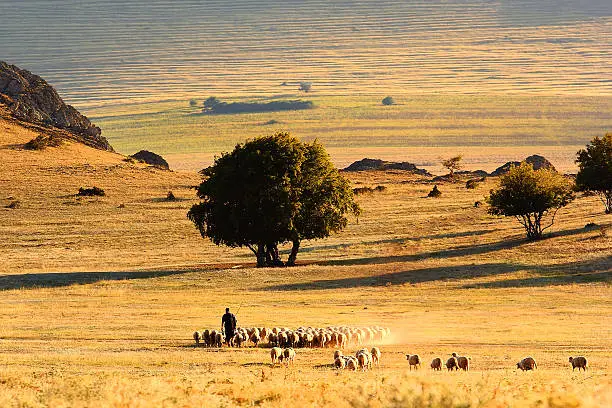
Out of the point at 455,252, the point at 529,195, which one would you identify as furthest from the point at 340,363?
the point at 529,195

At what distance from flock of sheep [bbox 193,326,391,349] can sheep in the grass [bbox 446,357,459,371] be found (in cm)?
784

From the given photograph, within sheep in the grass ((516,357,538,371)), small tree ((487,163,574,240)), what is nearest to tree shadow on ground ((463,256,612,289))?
small tree ((487,163,574,240))

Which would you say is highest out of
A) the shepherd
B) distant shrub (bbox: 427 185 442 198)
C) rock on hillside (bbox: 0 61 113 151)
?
rock on hillside (bbox: 0 61 113 151)

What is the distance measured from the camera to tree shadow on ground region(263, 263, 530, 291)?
2376 inches

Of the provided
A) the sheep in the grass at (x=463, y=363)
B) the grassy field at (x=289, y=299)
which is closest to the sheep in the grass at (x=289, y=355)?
the grassy field at (x=289, y=299)

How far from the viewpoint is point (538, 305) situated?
52094mm

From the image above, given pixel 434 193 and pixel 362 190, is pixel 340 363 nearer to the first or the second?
pixel 434 193

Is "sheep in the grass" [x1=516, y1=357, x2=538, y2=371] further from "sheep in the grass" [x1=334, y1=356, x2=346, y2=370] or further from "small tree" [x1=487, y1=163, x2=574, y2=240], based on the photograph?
"small tree" [x1=487, y1=163, x2=574, y2=240]

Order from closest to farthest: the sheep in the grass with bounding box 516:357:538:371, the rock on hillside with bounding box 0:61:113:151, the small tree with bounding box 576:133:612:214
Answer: the sheep in the grass with bounding box 516:357:538:371 < the small tree with bounding box 576:133:612:214 < the rock on hillside with bounding box 0:61:113:151

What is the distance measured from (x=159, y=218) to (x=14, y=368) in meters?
61.0

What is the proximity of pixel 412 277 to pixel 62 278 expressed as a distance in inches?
786

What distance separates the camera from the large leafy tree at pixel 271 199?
6938cm

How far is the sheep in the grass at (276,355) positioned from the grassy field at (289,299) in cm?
40

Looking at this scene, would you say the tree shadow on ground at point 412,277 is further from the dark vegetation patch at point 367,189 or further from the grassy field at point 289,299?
the dark vegetation patch at point 367,189
